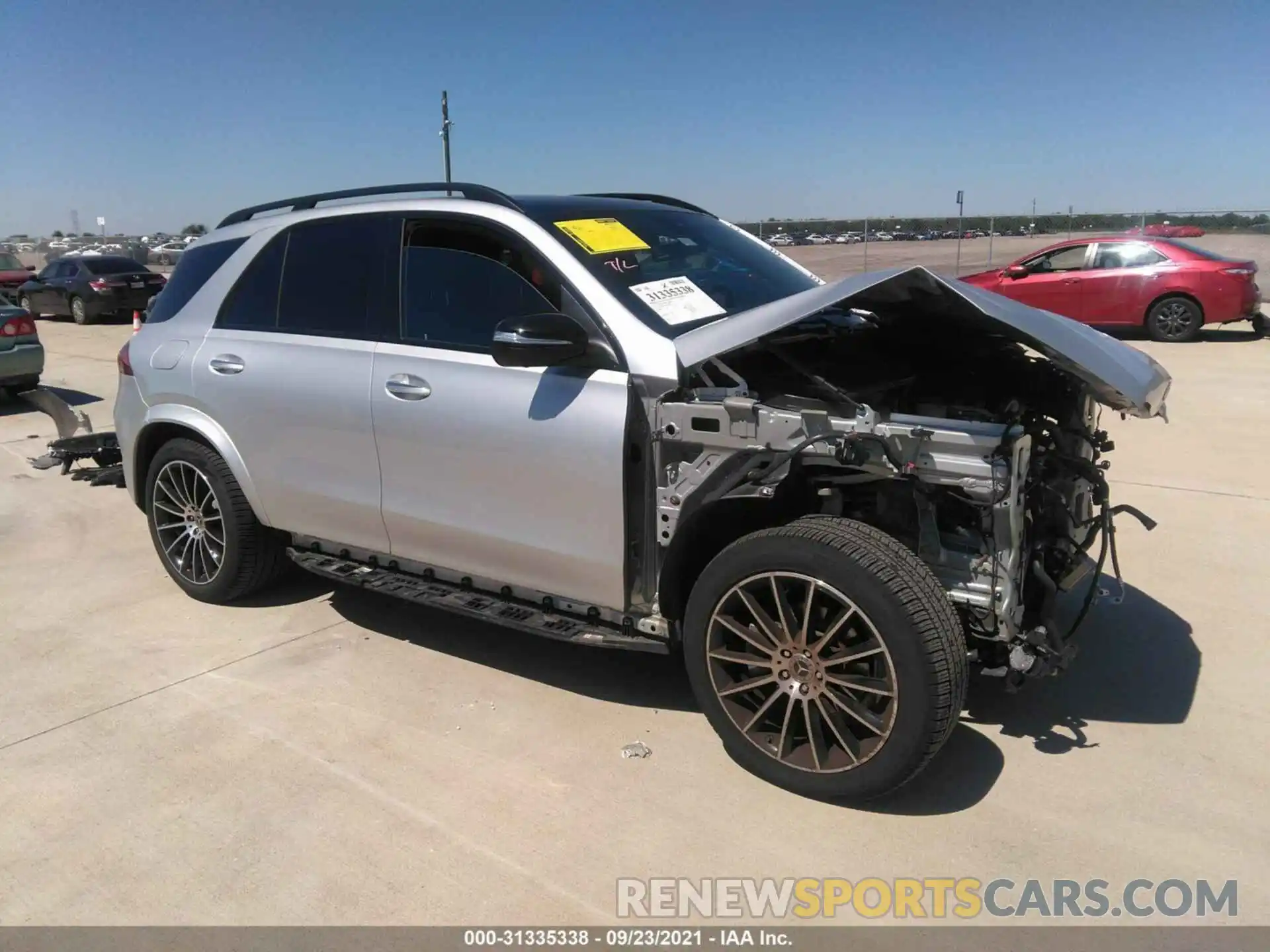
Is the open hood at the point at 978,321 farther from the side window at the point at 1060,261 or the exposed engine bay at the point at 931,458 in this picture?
the side window at the point at 1060,261

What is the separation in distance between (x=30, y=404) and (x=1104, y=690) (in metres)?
11.1

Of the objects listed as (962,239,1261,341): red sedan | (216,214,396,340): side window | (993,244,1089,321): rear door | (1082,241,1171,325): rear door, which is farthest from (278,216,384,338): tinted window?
(1082,241,1171,325): rear door

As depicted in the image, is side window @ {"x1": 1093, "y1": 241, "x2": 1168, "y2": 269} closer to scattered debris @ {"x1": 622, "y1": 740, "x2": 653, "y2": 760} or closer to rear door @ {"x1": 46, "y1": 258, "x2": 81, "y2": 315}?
scattered debris @ {"x1": 622, "y1": 740, "x2": 653, "y2": 760}

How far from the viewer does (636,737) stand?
3.59 meters

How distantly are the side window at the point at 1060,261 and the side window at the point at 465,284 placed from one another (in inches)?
535

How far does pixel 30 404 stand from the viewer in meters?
10.8

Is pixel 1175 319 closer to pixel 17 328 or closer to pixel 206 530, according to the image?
pixel 206 530

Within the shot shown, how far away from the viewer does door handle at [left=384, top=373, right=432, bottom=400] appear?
149 inches

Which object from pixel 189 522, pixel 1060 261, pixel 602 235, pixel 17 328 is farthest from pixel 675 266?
pixel 1060 261

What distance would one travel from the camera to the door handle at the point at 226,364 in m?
4.44

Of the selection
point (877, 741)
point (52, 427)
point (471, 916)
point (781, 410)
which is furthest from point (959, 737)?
point (52, 427)

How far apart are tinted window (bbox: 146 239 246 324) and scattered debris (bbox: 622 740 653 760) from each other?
302 cm

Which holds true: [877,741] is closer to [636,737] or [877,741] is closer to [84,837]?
[636,737]

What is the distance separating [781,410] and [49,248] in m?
83.9
